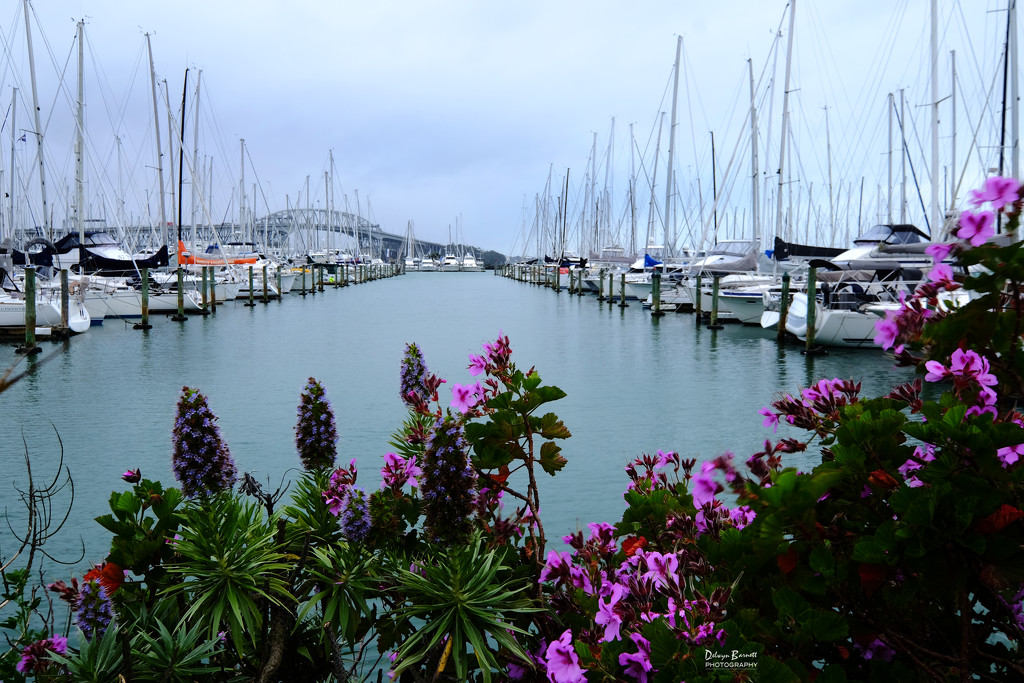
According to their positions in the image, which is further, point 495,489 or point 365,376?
point 365,376

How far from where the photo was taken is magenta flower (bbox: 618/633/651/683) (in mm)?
2068

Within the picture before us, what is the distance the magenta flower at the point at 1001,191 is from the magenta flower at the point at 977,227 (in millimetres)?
38

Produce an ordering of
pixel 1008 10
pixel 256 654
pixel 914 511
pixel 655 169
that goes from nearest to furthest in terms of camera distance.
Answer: pixel 914 511
pixel 256 654
pixel 1008 10
pixel 655 169

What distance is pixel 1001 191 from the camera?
208 cm

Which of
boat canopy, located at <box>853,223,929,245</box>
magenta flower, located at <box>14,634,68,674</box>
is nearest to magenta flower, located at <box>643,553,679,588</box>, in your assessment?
magenta flower, located at <box>14,634,68,674</box>

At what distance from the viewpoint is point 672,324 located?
33344 mm

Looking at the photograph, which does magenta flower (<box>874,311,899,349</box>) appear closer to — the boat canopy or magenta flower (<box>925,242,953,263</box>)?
magenta flower (<box>925,242,953,263</box>)

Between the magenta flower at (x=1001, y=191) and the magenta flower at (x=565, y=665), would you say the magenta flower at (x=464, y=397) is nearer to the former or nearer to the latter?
the magenta flower at (x=565, y=665)

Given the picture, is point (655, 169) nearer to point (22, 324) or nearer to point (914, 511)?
A: point (22, 324)

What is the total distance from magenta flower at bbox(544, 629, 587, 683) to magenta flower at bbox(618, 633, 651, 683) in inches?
4.5

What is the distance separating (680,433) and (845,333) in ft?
40.4

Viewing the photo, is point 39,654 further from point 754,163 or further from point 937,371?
point 754,163

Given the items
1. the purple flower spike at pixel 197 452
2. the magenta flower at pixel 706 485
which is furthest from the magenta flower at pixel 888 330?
the purple flower spike at pixel 197 452

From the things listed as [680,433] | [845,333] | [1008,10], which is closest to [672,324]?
[845,333]
